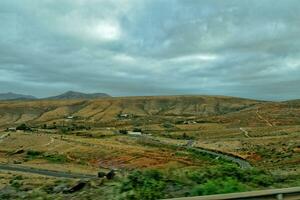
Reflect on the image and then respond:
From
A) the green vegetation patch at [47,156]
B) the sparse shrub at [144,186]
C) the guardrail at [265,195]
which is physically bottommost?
the green vegetation patch at [47,156]

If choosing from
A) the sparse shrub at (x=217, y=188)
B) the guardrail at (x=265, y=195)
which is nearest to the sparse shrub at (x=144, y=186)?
the sparse shrub at (x=217, y=188)

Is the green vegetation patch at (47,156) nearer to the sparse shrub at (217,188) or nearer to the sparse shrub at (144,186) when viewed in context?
the sparse shrub at (144,186)

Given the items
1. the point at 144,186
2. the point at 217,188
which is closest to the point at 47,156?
the point at 144,186

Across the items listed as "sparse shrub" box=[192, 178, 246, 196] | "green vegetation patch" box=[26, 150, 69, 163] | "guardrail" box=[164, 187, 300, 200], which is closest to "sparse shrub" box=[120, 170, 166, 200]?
"sparse shrub" box=[192, 178, 246, 196]

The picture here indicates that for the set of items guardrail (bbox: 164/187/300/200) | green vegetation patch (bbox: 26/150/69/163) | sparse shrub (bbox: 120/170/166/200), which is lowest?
green vegetation patch (bbox: 26/150/69/163)

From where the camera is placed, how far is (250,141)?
114 meters

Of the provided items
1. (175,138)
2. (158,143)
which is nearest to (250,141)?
(158,143)

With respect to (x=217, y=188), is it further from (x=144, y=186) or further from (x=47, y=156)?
(x=47, y=156)

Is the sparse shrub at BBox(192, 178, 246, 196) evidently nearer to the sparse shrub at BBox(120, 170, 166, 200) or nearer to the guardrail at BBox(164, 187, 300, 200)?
the sparse shrub at BBox(120, 170, 166, 200)

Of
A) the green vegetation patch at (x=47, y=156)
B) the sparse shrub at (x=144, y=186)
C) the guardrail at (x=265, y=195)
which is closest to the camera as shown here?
the guardrail at (x=265, y=195)

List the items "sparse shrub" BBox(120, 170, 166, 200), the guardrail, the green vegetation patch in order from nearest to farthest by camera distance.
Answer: the guardrail → "sparse shrub" BBox(120, 170, 166, 200) → the green vegetation patch

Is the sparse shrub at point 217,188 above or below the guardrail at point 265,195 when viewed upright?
below

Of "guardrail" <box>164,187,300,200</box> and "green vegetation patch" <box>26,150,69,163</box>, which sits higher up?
"guardrail" <box>164,187,300,200</box>

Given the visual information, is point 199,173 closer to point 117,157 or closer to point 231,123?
point 117,157
